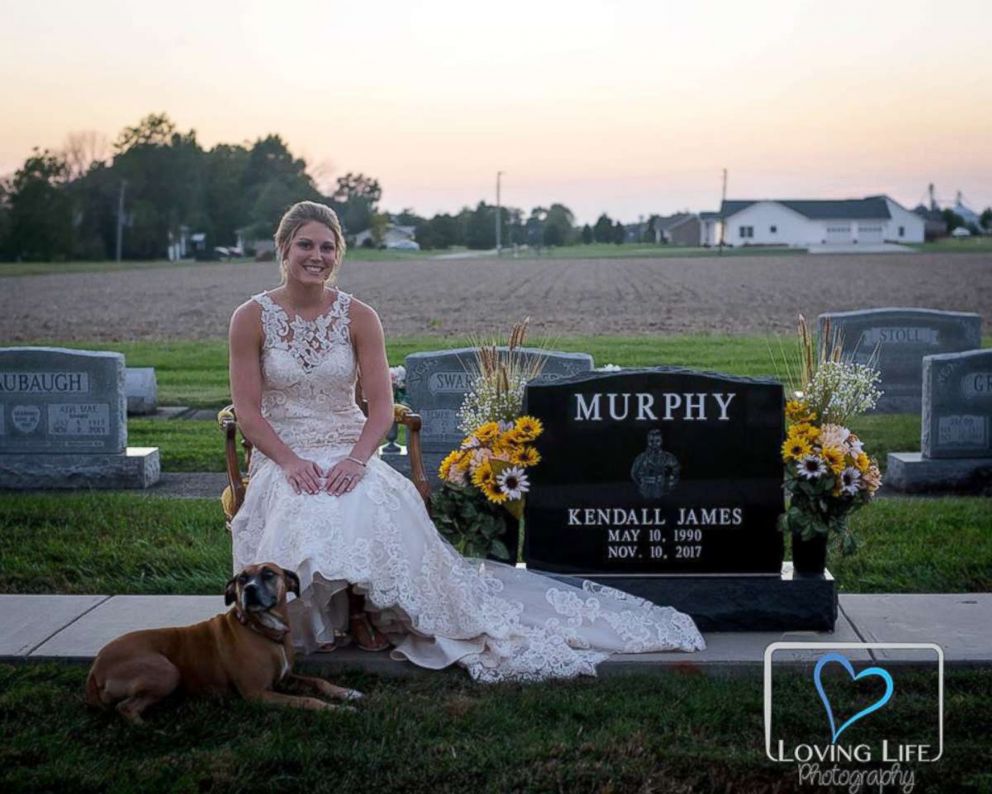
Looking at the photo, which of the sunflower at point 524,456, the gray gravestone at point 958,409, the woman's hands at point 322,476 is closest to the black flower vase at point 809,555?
the sunflower at point 524,456

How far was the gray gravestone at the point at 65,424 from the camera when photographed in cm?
1077

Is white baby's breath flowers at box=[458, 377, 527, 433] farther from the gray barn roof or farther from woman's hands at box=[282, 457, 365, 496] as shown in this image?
the gray barn roof

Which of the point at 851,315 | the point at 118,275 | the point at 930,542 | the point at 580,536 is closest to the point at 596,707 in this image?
the point at 580,536

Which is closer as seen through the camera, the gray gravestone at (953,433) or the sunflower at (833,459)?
the sunflower at (833,459)

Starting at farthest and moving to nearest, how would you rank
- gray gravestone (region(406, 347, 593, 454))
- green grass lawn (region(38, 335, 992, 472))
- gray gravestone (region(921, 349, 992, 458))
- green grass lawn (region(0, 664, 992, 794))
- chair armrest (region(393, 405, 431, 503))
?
green grass lawn (region(38, 335, 992, 472)) → gray gravestone (region(406, 347, 593, 454)) → gray gravestone (region(921, 349, 992, 458)) → chair armrest (region(393, 405, 431, 503)) → green grass lawn (region(0, 664, 992, 794))

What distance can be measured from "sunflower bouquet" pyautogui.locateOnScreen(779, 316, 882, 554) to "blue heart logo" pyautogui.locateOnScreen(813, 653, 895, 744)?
72 cm

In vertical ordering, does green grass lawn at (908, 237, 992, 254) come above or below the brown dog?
above

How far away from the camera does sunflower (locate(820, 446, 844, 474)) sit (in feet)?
20.3

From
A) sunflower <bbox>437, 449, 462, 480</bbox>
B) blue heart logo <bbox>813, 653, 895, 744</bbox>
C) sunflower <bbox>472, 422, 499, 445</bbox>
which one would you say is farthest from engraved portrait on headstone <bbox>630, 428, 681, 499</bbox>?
blue heart logo <bbox>813, 653, 895, 744</bbox>

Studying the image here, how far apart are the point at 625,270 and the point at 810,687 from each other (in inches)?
2652

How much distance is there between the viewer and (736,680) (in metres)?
5.64

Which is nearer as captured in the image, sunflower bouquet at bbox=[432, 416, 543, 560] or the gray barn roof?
sunflower bouquet at bbox=[432, 416, 543, 560]

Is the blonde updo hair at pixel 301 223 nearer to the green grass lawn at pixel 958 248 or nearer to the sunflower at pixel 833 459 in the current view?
the sunflower at pixel 833 459

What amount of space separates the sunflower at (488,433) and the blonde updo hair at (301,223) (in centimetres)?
105
